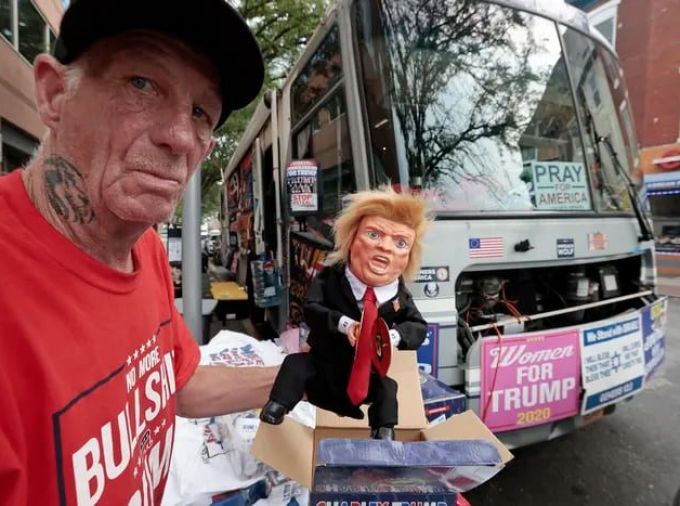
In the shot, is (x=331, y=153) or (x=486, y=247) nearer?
(x=486, y=247)

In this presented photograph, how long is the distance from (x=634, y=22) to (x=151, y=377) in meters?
24.0

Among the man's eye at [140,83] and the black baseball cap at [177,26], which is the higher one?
the black baseball cap at [177,26]

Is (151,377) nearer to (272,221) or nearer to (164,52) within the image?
(164,52)

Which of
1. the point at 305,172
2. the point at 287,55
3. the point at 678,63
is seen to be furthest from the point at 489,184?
the point at 678,63

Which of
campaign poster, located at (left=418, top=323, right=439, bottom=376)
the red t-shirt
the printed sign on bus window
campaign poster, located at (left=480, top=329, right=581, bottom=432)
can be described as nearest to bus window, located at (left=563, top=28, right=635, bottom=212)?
the printed sign on bus window

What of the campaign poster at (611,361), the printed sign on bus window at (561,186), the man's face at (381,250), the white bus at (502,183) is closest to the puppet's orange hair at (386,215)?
the man's face at (381,250)

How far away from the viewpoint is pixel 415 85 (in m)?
2.51

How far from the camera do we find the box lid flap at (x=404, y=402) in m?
1.44

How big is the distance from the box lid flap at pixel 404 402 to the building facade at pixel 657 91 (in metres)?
17.7

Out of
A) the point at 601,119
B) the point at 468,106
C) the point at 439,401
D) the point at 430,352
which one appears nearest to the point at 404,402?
the point at 439,401

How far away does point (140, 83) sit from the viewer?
2.95 ft

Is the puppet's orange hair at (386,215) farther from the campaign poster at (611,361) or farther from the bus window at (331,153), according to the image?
the campaign poster at (611,361)

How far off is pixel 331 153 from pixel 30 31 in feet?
29.0

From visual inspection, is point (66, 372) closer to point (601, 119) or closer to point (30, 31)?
point (601, 119)
